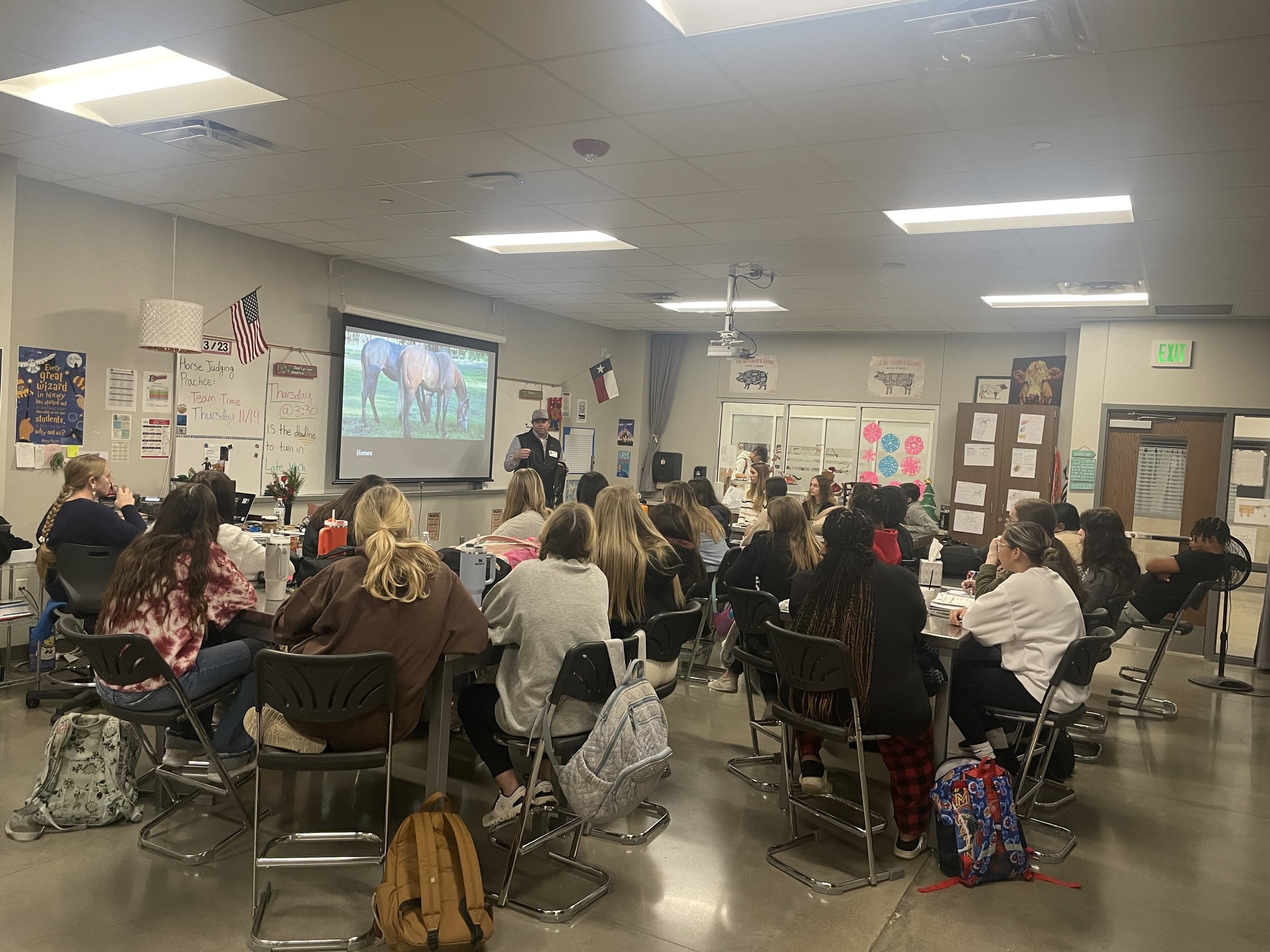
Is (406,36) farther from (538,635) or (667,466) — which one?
(667,466)

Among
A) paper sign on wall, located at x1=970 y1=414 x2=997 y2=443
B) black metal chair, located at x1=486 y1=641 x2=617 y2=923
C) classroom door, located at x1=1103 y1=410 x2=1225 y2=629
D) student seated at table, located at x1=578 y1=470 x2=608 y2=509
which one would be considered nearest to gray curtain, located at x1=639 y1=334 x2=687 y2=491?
paper sign on wall, located at x1=970 y1=414 x2=997 y2=443

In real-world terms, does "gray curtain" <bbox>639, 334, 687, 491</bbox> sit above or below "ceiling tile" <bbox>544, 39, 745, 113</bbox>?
below

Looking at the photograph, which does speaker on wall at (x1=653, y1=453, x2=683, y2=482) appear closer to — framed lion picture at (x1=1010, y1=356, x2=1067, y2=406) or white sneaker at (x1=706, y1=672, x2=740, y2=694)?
framed lion picture at (x1=1010, y1=356, x2=1067, y2=406)

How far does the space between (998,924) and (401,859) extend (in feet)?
6.14

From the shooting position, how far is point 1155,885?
327 centimetres

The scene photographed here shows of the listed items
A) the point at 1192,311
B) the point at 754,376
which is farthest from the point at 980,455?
the point at 754,376

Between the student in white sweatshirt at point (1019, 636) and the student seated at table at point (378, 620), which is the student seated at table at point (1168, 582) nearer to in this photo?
the student in white sweatshirt at point (1019, 636)

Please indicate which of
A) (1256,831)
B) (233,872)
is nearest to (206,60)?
(233,872)

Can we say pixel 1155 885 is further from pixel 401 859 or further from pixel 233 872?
pixel 233 872

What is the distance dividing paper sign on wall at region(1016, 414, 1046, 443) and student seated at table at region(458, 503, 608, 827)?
6663 mm

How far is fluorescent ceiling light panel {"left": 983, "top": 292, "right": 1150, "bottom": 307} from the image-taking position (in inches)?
277

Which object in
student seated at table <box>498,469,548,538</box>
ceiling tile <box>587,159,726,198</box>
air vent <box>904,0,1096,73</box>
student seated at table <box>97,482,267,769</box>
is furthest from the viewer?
student seated at table <box>498,469,548,538</box>

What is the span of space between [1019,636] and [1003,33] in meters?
2.09

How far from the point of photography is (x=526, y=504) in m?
4.83
